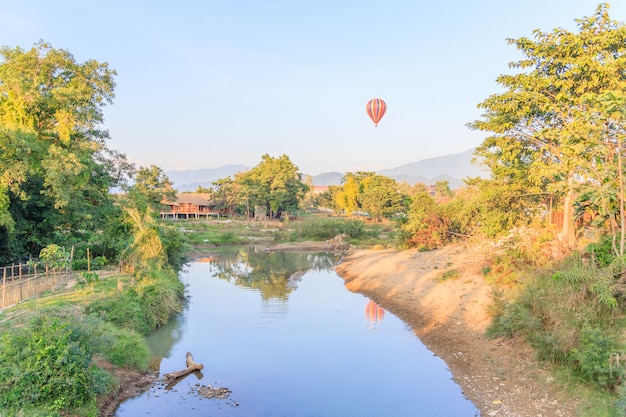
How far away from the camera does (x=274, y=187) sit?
66.2m

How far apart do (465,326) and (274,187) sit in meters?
52.6

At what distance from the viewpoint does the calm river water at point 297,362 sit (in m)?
10.5

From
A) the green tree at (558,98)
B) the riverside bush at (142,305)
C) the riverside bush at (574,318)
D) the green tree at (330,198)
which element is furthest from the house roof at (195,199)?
the riverside bush at (574,318)

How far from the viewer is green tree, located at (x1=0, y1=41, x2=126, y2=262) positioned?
1717cm

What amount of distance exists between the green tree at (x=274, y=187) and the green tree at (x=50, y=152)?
144ft

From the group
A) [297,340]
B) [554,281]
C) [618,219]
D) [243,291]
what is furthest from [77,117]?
[618,219]

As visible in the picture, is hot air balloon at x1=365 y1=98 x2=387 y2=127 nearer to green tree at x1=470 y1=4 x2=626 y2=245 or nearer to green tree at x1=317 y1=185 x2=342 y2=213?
green tree at x1=470 y1=4 x2=626 y2=245

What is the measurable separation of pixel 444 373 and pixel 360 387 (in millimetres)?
2574

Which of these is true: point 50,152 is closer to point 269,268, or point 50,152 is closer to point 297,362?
point 297,362

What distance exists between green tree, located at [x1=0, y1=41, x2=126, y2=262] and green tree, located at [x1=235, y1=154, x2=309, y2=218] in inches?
1728

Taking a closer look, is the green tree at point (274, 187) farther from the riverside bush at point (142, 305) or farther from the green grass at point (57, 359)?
the green grass at point (57, 359)

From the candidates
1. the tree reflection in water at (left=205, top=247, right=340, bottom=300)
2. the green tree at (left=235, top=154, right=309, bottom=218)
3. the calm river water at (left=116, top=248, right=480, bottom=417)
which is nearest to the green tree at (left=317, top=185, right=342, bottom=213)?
the green tree at (left=235, top=154, right=309, bottom=218)

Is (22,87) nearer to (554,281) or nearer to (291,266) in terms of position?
(554,281)

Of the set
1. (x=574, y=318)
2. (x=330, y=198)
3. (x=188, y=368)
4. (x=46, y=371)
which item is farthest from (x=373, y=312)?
(x=330, y=198)
